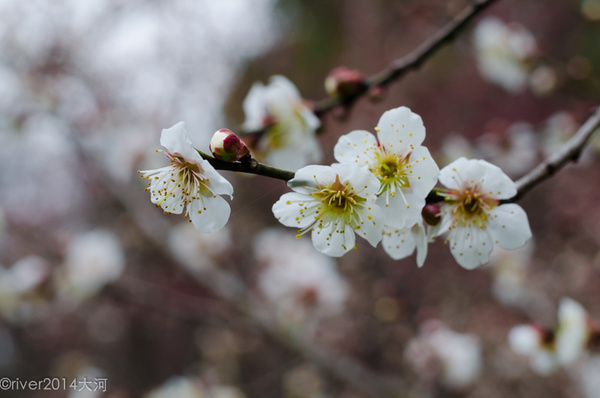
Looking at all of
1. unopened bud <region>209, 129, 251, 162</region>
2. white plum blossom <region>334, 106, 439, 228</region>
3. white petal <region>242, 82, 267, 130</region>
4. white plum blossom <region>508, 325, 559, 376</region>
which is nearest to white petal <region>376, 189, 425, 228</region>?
white plum blossom <region>334, 106, 439, 228</region>

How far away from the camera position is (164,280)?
520cm

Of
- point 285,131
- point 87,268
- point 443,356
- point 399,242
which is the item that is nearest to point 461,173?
point 399,242

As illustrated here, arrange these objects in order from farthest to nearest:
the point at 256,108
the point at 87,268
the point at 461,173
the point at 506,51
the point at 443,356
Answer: the point at 87,268 < the point at 506,51 < the point at 443,356 < the point at 256,108 < the point at 461,173

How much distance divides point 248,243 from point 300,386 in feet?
7.00

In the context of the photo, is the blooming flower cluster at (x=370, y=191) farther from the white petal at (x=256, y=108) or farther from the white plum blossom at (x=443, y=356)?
the white plum blossom at (x=443, y=356)

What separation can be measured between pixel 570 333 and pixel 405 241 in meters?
0.68

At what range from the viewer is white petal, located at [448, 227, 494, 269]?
752 mm

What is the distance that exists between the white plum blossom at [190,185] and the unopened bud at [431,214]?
317 millimetres

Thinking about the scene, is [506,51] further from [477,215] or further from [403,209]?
[403,209]

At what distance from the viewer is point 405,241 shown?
30.4 inches

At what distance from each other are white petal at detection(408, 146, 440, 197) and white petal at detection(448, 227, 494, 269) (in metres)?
0.14

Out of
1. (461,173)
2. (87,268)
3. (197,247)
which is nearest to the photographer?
(461,173)

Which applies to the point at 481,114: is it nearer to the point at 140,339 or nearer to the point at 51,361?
the point at 140,339

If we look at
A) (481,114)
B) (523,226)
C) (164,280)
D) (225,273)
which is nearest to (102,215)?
(164,280)
